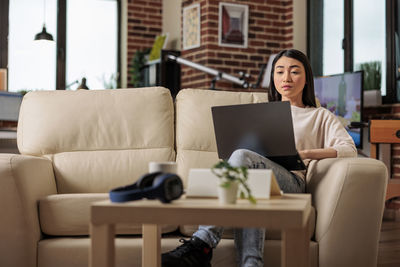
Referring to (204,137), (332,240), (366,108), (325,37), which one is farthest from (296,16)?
(332,240)

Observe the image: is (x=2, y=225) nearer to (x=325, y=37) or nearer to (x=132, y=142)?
(x=132, y=142)

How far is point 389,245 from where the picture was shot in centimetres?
353

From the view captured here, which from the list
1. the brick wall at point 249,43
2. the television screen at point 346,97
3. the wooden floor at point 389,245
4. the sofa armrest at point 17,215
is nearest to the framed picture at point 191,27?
the brick wall at point 249,43

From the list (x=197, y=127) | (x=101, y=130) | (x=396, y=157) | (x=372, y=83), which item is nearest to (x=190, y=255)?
(x=197, y=127)

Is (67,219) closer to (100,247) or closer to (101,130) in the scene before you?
(101,130)

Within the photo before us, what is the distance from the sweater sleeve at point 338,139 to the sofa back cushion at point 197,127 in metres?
0.48

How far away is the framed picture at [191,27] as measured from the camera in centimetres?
598

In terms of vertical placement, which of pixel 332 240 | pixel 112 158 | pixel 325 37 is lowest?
pixel 332 240

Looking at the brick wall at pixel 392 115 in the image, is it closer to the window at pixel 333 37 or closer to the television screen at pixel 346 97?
the television screen at pixel 346 97

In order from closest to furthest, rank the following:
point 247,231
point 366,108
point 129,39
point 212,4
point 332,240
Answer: point 247,231, point 332,240, point 366,108, point 212,4, point 129,39

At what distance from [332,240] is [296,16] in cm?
424

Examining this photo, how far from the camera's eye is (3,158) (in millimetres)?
2252

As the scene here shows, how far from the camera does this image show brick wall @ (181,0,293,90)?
582 centimetres

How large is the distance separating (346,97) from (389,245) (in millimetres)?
1685
